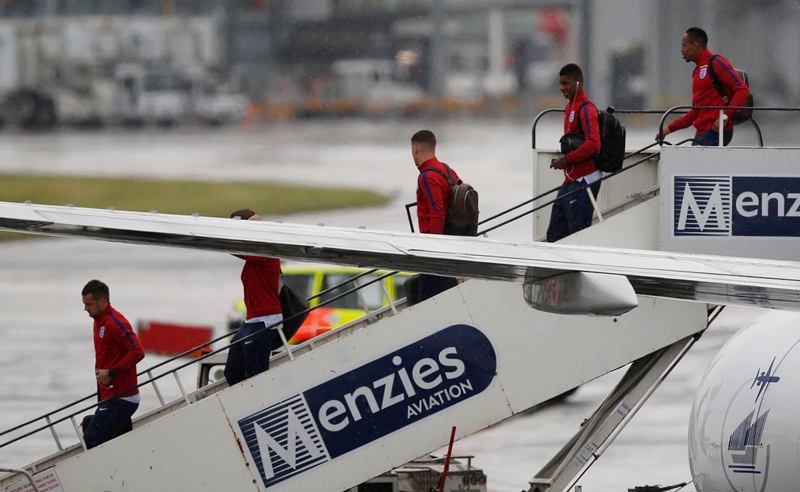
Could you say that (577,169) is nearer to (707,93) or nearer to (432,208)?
(432,208)

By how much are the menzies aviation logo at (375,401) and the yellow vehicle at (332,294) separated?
7.54 metres

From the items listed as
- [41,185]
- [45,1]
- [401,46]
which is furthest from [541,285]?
[45,1]

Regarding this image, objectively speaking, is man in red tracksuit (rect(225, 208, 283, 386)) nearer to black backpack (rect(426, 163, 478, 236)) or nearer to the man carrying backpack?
black backpack (rect(426, 163, 478, 236))

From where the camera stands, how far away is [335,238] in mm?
6938

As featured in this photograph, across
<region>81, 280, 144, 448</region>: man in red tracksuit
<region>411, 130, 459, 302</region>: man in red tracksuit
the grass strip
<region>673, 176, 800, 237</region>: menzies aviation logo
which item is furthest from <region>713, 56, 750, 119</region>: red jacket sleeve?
the grass strip

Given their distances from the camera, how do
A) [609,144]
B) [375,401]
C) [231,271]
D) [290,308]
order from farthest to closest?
[231,271]
[609,144]
[290,308]
[375,401]

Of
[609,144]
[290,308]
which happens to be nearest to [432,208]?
[290,308]

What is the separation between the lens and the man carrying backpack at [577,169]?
36.3 ft

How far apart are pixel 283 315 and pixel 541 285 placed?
4.40m

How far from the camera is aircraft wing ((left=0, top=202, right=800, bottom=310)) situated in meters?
6.70

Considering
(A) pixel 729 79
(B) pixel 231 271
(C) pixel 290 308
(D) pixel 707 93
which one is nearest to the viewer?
(C) pixel 290 308

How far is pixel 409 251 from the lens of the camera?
21.9ft

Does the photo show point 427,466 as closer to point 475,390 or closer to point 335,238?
point 475,390

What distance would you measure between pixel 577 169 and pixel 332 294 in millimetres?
7517
